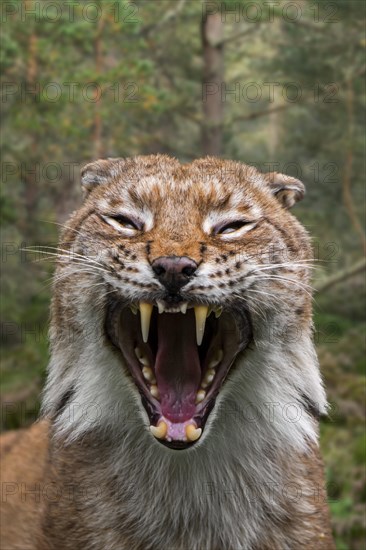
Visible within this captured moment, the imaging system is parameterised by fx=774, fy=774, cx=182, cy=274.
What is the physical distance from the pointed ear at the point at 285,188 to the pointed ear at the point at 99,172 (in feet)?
2.91

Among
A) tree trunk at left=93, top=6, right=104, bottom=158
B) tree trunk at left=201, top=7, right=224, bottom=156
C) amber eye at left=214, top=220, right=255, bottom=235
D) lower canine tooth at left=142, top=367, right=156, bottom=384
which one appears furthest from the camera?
tree trunk at left=201, top=7, right=224, bottom=156

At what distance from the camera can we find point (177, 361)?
375cm

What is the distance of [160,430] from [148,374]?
1.07 feet

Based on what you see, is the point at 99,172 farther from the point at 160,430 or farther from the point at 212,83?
the point at 212,83

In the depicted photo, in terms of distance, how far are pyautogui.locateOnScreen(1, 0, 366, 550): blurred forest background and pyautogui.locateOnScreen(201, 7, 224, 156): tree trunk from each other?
0.03 metres

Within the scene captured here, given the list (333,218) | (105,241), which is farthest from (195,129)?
(105,241)

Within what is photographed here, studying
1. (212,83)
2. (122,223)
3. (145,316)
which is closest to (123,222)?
(122,223)

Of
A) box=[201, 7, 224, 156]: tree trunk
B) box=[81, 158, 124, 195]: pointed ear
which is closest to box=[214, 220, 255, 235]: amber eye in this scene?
box=[81, 158, 124, 195]: pointed ear

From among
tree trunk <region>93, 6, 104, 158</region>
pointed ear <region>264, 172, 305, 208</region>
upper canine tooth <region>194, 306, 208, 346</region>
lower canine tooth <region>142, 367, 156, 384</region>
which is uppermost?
tree trunk <region>93, 6, 104, 158</region>

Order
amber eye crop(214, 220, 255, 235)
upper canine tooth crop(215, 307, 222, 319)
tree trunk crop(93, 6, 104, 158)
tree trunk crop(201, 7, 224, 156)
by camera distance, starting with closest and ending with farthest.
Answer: upper canine tooth crop(215, 307, 222, 319) → amber eye crop(214, 220, 255, 235) → tree trunk crop(93, 6, 104, 158) → tree trunk crop(201, 7, 224, 156)

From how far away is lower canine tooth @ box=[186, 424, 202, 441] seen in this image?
351cm

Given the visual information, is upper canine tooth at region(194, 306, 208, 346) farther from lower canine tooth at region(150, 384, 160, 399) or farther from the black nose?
lower canine tooth at region(150, 384, 160, 399)

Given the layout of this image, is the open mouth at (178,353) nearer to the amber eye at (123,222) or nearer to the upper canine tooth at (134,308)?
the upper canine tooth at (134,308)

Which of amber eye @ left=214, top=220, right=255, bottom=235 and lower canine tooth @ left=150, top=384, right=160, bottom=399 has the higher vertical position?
amber eye @ left=214, top=220, right=255, bottom=235
